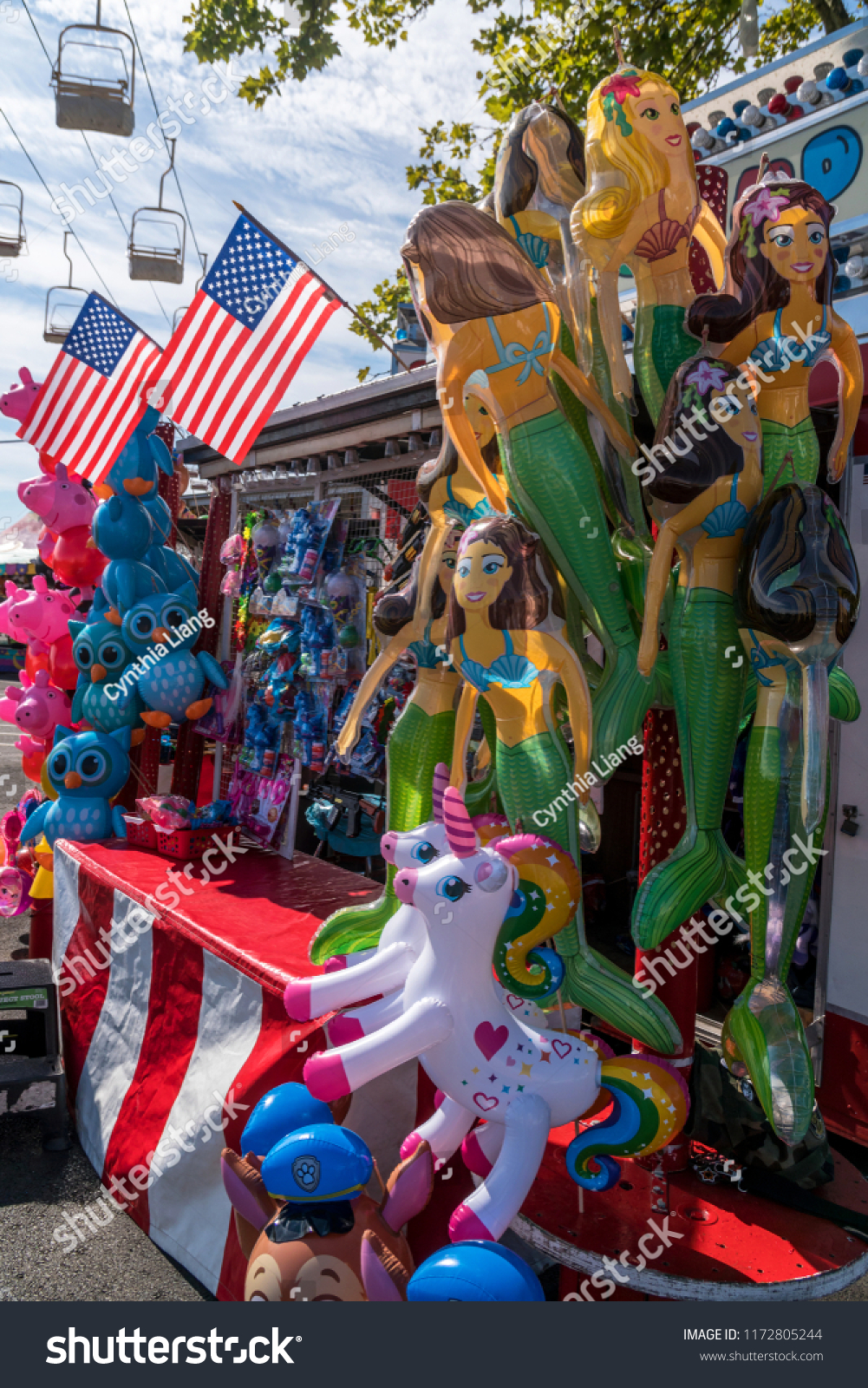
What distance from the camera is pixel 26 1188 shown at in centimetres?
365

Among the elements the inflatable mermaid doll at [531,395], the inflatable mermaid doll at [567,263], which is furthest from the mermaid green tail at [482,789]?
the inflatable mermaid doll at [567,263]

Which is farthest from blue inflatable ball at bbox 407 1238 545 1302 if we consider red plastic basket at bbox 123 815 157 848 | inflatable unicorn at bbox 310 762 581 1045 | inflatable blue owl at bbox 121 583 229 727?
inflatable blue owl at bbox 121 583 229 727

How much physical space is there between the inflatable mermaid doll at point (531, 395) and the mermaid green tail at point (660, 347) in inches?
5.0

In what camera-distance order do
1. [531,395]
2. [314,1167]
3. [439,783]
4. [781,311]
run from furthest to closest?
1. [439,783]
2. [531,395]
3. [781,311]
4. [314,1167]

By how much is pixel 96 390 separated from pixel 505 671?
12.9 ft

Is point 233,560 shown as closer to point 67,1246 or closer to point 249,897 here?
point 249,897

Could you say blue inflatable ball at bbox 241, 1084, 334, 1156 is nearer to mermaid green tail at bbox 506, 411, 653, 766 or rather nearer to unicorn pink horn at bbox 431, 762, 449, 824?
unicorn pink horn at bbox 431, 762, 449, 824

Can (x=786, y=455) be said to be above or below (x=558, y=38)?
below

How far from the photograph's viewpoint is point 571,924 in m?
2.21

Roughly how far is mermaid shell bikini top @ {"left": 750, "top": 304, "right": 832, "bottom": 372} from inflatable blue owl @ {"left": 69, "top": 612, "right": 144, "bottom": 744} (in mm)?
4307

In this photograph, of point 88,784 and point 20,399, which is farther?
point 20,399

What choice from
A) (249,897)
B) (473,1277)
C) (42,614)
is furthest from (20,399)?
(473,1277)

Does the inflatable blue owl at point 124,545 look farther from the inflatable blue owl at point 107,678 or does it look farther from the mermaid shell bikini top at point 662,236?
the mermaid shell bikini top at point 662,236

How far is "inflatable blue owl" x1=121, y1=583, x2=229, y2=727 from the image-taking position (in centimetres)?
541
